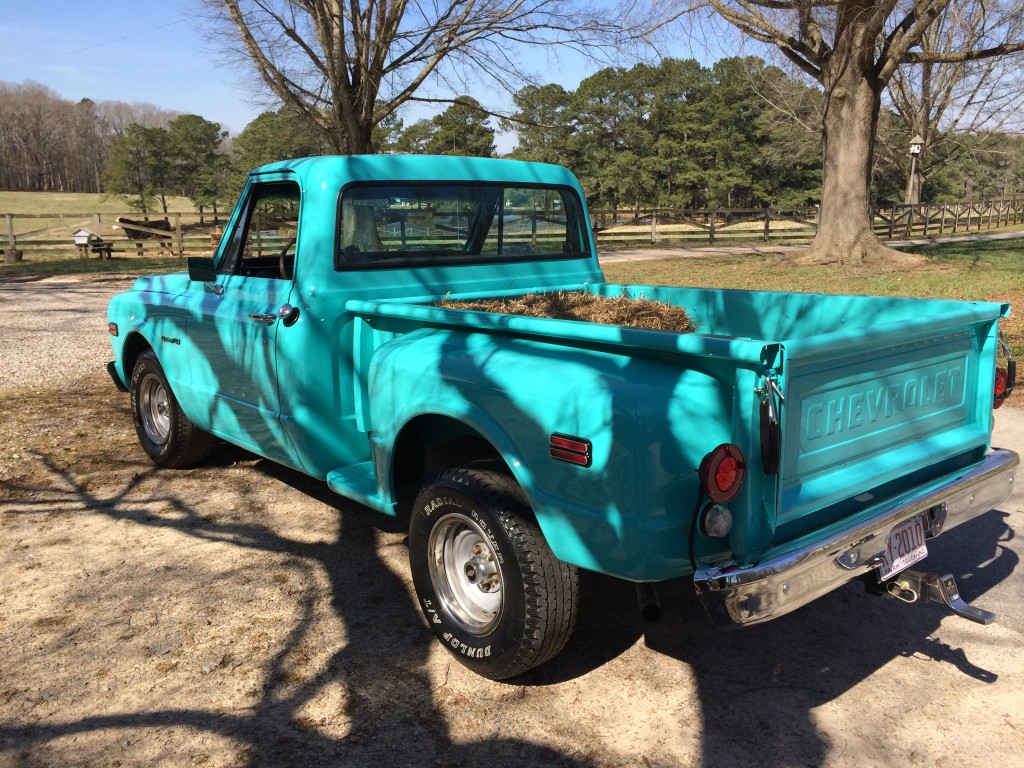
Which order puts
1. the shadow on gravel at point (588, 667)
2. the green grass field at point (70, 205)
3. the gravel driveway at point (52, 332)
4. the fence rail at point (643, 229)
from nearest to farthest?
the shadow on gravel at point (588, 667) < the gravel driveway at point (52, 332) < the fence rail at point (643, 229) < the green grass field at point (70, 205)

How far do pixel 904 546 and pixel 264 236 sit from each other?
3607mm

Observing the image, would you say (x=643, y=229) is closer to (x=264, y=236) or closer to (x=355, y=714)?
(x=264, y=236)

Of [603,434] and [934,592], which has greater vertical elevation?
[603,434]

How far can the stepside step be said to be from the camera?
356cm

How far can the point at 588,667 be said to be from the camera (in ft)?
10.5

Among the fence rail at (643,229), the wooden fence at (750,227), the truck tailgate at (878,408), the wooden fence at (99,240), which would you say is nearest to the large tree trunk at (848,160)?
the fence rail at (643,229)

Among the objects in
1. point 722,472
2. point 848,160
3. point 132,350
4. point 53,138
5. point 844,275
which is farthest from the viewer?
point 53,138

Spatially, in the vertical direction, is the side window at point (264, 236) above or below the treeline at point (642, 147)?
below

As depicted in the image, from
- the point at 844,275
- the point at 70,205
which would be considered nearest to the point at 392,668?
the point at 844,275

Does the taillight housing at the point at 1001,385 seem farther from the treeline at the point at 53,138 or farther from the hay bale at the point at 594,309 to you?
the treeline at the point at 53,138

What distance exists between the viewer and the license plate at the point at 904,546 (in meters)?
2.82

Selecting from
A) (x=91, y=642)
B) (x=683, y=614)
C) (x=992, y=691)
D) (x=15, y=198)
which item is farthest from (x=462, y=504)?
(x=15, y=198)

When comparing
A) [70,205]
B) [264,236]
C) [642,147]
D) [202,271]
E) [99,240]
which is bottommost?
[202,271]

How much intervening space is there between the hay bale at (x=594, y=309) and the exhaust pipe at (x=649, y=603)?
1.47 m
